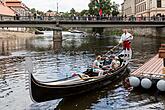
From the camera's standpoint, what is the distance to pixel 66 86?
16875 millimetres

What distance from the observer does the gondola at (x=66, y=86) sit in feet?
51.0

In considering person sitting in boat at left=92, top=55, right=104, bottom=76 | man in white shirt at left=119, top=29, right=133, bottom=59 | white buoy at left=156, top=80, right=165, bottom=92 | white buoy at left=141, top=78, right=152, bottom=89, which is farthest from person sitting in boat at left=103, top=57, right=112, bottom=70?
white buoy at left=156, top=80, right=165, bottom=92

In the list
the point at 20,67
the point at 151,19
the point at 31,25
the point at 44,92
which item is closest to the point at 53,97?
the point at 44,92

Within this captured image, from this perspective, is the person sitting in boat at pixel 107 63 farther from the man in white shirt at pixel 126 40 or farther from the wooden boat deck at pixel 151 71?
the man in white shirt at pixel 126 40

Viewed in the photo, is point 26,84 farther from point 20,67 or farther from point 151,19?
point 151,19

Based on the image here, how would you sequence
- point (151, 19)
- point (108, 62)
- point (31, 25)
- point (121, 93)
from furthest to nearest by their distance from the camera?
point (151, 19), point (31, 25), point (108, 62), point (121, 93)

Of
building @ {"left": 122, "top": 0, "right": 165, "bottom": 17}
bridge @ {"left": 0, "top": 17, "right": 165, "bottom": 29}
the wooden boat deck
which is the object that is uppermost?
building @ {"left": 122, "top": 0, "right": 165, "bottom": 17}

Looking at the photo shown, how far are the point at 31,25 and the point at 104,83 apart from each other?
40388mm

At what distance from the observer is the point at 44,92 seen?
1585 centimetres

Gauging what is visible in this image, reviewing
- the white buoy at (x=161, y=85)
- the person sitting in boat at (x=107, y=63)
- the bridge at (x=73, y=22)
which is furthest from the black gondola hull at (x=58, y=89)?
the bridge at (x=73, y=22)

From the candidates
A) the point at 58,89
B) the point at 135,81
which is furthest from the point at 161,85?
the point at 58,89

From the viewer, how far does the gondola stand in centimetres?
1553

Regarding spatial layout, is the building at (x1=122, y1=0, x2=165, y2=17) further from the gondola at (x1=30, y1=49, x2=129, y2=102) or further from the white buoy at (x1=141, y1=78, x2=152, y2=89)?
the white buoy at (x1=141, y1=78, x2=152, y2=89)

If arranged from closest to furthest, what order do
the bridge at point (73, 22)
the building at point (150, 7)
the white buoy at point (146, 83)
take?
the white buoy at point (146, 83), the bridge at point (73, 22), the building at point (150, 7)
